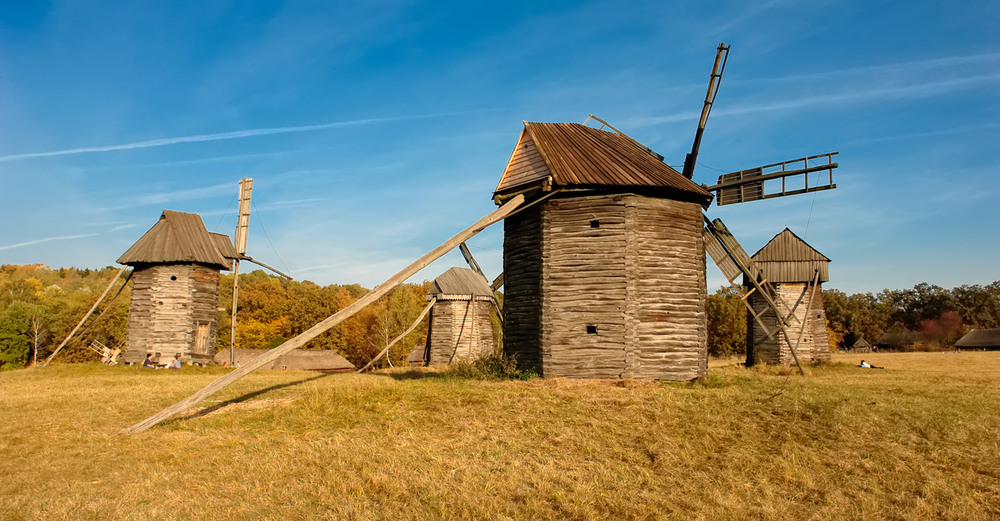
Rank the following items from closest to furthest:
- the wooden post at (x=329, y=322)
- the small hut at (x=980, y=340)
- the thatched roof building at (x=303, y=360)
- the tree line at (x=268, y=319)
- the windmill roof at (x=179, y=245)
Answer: the wooden post at (x=329, y=322) < the windmill roof at (x=179, y=245) < the tree line at (x=268, y=319) < the thatched roof building at (x=303, y=360) < the small hut at (x=980, y=340)

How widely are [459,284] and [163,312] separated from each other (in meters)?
17.5

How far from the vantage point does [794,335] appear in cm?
3328

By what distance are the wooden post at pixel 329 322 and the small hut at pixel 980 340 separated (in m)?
85.5

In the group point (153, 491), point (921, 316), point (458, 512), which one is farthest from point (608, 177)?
point (921, 316)

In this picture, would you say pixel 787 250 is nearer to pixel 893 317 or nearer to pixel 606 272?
pixel 606 272

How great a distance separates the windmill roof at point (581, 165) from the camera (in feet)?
55.5

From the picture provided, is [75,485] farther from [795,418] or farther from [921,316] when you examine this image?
[921,316]

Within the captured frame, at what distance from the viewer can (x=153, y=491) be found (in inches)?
332

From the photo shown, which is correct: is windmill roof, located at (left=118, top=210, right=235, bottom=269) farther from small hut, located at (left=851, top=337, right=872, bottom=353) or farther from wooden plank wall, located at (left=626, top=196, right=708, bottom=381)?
small hut, located at (left=851, top=337, right=872, bottom=353)

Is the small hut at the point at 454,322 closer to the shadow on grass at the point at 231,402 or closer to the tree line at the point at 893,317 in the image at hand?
the shadow on grass at the point at 231,402

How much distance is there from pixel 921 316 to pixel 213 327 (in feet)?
349

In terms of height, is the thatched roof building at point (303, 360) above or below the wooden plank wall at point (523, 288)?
below

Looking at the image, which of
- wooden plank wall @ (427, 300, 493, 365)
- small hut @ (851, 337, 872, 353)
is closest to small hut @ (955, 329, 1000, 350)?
small hut @ (851, 337, 872, 353)

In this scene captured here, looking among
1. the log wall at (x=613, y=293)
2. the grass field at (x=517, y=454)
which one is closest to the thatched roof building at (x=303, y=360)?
the grass field at (x=517, y=454)
